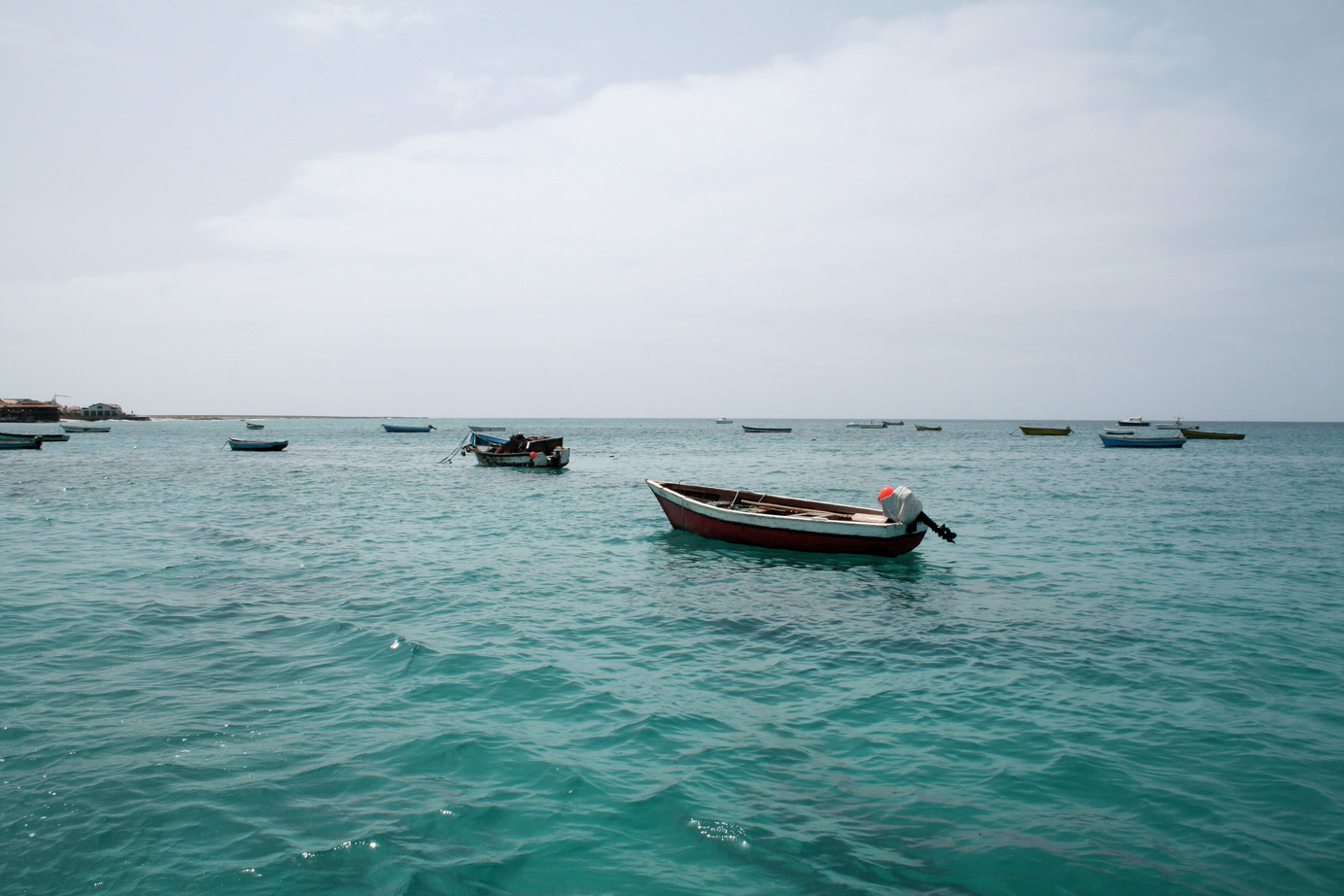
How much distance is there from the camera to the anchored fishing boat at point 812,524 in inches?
704

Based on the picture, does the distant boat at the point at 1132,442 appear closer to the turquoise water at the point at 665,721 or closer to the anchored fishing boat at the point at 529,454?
the anchored fishing boat at the point at 529,454

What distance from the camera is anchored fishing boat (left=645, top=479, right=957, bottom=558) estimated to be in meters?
17.9

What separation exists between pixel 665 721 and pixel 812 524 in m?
10.8

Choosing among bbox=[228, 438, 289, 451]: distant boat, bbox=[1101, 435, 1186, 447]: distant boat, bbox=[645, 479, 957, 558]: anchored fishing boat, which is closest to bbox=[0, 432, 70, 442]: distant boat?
bbox=[228, 438, 289, 451]: distant boat

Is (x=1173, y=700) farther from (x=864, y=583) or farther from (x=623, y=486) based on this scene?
(x=623, y=486)

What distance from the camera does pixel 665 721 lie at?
8273 millimetres

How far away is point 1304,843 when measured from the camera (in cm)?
603

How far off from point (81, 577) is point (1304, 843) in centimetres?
2037

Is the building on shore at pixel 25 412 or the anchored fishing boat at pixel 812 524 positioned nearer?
the anchored fishing boat at pixel 812 524

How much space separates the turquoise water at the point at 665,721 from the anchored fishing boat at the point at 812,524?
1.71ft

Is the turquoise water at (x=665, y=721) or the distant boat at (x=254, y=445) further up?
the distant boat at (x=254, y=445)

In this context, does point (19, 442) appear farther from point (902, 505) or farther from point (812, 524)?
point (902, 505)

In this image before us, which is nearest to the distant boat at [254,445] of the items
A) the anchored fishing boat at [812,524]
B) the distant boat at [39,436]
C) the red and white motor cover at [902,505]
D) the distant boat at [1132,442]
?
the distant boat at [39,436]

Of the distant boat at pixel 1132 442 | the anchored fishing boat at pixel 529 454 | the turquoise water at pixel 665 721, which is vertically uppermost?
the distant boat at pixel 1132 442
